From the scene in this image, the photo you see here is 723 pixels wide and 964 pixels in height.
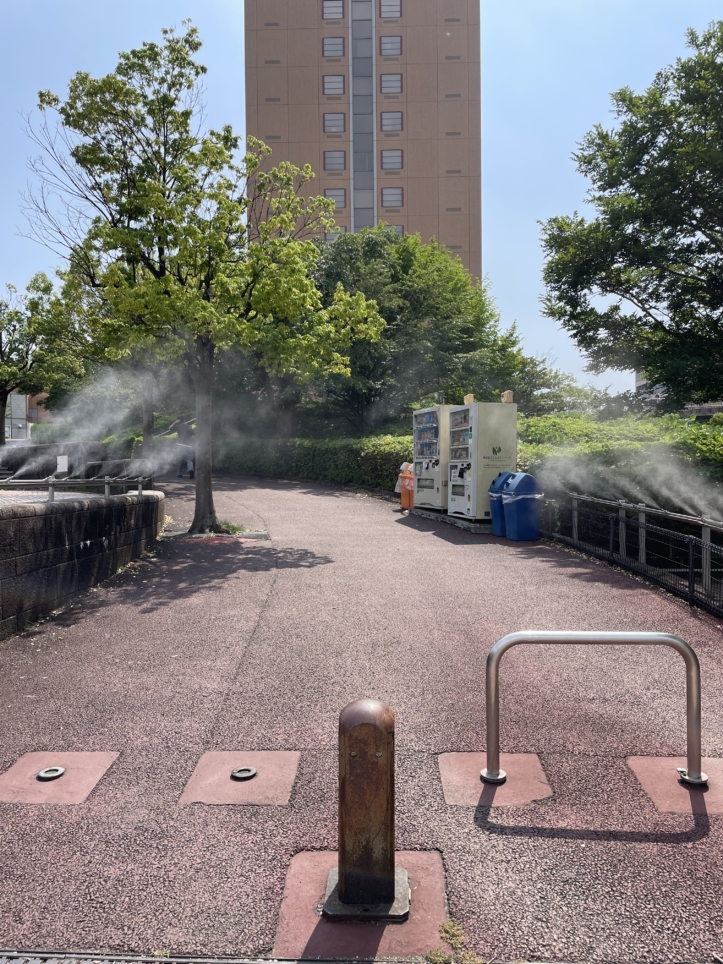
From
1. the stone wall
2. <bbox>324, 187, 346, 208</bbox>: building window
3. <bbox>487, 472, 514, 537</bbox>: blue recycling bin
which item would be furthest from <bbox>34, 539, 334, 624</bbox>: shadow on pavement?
<bbox>324, 187, 346, 208</bbox>: building window

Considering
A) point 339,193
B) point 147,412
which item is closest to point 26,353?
point 147,412

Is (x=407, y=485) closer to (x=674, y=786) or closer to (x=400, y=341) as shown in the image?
(x=400, y=341)

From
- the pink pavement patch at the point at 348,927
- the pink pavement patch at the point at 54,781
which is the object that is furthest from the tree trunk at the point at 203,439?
the pink pavement patch at the point at 348,927

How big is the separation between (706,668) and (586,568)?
4.74 metres

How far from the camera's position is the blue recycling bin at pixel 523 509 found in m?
14.2

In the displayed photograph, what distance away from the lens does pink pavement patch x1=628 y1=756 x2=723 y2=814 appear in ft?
13.1

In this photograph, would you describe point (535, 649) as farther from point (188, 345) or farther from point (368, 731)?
point (188, 345)

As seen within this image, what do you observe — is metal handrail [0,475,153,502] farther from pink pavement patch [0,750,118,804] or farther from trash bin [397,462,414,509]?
trash bin [397,462,414,509]

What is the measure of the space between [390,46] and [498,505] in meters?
50.5

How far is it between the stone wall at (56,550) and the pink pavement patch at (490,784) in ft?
15.3

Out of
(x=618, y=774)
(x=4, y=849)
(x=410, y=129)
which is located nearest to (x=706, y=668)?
(x=618, y=774)

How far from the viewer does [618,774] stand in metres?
4.42

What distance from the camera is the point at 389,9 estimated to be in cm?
5438

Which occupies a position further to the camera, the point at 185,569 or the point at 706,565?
the point at 185,569
